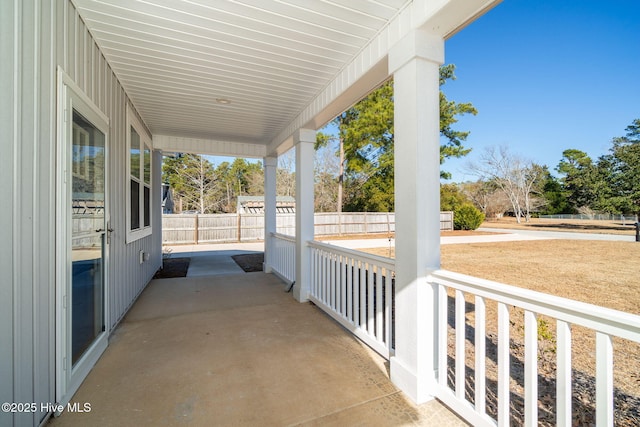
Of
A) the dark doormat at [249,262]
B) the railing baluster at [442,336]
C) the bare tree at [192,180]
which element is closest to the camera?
the railing baluster at [442,336]

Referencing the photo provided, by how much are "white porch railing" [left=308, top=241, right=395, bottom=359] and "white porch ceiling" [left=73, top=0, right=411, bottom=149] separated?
6.03 ft

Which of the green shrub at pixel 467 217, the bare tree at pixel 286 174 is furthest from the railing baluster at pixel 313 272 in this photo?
the bare tree at pixel 286 174

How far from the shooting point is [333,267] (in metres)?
3.35

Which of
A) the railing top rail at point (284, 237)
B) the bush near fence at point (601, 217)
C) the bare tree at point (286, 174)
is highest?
the bare tree at point (286, 174)

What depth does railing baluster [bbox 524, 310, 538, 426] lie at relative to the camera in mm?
1279

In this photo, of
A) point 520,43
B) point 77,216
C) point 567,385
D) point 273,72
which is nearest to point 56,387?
point 77,216

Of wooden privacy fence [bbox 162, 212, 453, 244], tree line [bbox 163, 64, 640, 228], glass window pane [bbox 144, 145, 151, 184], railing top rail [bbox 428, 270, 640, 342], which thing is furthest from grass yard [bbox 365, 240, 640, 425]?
tree line [bbox 163, 64, 640, 228]

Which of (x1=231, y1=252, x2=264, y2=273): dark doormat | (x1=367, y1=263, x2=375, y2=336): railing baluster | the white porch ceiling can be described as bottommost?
(x1=231, y1=252, x2=264, y2=273): dark doormat

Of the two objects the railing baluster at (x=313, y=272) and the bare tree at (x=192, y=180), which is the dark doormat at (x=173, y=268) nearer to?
the railing baluster at (x=313, y=272)

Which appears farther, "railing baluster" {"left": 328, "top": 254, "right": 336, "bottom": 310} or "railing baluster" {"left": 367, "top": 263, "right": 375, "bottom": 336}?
"railing baluster" {"left": 328, "top": 254, "right": 336, "bottom": 310}

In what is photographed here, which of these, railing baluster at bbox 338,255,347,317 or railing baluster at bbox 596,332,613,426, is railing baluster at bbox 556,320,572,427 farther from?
railing baluster at bbox 338,255,347,317

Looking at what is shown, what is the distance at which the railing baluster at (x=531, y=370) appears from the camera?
1.28 m

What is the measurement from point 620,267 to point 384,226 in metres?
9.24

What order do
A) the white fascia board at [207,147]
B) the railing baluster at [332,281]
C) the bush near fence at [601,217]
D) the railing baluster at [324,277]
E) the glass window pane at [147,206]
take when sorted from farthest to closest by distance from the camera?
the bush near fence at [601,217] → the white fascia board at [207,147] → the glass window pane at [147,206] → the railing baluster at [324,277] → the railing baluster at [332,281]
